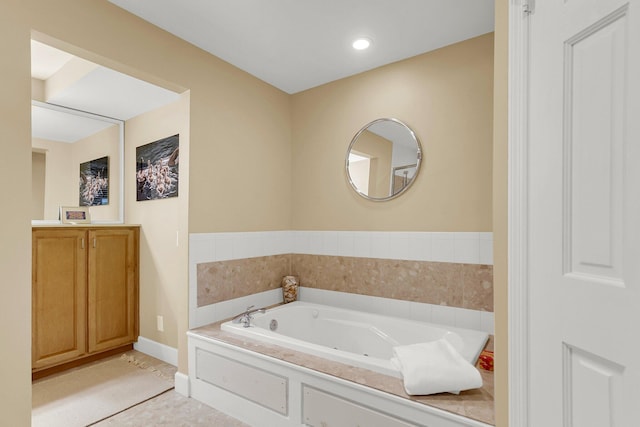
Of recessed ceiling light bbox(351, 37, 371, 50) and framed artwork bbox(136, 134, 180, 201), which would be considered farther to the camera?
framed artwork bbox(136, 134, 180, 201)

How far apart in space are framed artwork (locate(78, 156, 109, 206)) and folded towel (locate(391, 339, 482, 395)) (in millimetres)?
3205

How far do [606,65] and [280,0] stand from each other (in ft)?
5.62

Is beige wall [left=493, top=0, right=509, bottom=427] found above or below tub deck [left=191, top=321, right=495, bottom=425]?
above

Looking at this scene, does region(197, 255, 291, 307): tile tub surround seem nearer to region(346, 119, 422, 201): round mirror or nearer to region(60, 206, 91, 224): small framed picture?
region(346, 119, 422, 201): round mirror

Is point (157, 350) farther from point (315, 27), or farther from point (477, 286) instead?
point (315, 27)

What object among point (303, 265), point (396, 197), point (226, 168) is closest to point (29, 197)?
point (226, 168)

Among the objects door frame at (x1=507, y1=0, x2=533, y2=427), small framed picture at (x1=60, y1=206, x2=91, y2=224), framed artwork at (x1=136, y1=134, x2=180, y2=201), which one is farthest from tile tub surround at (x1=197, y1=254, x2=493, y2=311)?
small framed picture at (x1=60, y1=206, x2=91, y2=224)

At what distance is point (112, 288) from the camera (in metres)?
3.02

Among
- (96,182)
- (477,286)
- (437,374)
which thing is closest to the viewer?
(437,374)

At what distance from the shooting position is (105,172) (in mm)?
3307

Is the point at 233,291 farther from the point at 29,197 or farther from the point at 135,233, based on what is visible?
the point at 29,197

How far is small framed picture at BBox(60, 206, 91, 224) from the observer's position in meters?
2.88

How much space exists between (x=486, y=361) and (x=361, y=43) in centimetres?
219

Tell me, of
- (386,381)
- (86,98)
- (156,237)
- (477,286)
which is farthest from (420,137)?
(86,98)
